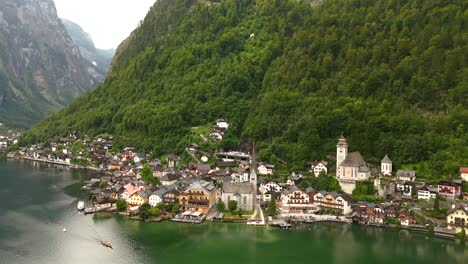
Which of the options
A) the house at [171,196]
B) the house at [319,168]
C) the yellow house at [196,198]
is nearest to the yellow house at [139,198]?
the house at [171,196]

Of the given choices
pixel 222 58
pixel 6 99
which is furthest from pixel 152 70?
pixel 6 99

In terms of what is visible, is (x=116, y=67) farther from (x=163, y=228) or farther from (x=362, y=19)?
(x=163, y=228)

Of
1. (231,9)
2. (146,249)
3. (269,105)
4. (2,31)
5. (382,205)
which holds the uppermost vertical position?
(2,31)

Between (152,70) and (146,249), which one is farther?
(152,70)

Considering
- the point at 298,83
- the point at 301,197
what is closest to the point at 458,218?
the point at 301,197

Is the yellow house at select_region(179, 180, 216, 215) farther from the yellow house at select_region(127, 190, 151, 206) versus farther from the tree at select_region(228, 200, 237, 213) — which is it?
the yellow house at select_region(127, 190, 151, 206)

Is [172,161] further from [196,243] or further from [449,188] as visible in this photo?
[449,188]

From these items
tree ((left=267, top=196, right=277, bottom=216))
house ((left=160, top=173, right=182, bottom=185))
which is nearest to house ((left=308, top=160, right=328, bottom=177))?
tree ((left=267, top=196, right=277, bottom=216))
